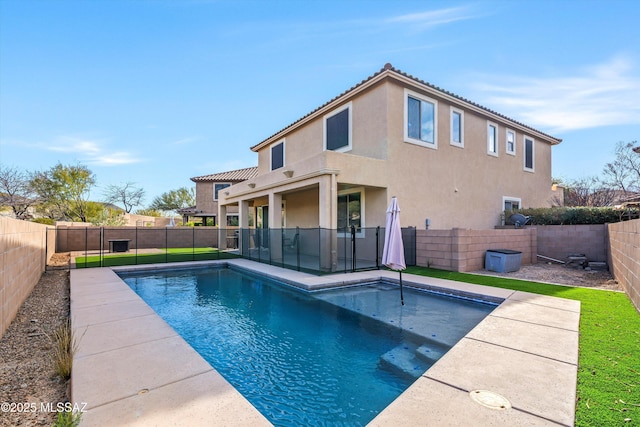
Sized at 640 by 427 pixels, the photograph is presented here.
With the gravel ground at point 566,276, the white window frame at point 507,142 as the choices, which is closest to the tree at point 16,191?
the gravel ground at point 566,276

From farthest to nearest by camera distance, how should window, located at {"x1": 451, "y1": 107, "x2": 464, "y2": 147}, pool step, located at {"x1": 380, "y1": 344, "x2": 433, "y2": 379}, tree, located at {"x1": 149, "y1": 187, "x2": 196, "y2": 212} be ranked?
tree, located at {"x1": 149, "y1": 187, "x2": 196, "y2": 212}
window, located at {"x1": 451, "y1": 107, "x2": 464, "y2": 147}
pool step, located at {"x1": 380, "y1": 344, "x2": 433, "y2": 379}

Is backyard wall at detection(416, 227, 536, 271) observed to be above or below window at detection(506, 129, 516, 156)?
below

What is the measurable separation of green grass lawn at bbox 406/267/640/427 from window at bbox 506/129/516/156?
1159 cm

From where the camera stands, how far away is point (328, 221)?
398 inches

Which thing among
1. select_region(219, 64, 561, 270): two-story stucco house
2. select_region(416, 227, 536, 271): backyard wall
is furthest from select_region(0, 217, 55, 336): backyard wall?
select_region(416, 227, 536, 271): backyard wall

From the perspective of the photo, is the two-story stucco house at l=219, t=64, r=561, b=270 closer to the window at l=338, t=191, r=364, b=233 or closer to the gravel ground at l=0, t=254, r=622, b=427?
the window at l=338, t=191, r=364, b=233

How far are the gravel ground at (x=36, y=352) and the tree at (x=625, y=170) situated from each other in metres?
19.4

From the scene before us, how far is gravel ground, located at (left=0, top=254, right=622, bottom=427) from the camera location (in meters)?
2.82

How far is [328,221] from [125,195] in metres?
32.5

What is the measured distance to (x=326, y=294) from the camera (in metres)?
7.91

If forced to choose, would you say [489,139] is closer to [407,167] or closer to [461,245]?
[407,167]

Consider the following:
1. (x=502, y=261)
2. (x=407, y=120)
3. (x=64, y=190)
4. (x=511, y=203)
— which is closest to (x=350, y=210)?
(x=407, y=120)

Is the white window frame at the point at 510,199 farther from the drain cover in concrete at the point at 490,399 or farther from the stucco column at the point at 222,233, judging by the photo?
the drain cover in concrete at the point at 490,399

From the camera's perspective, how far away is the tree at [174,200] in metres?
49.7
